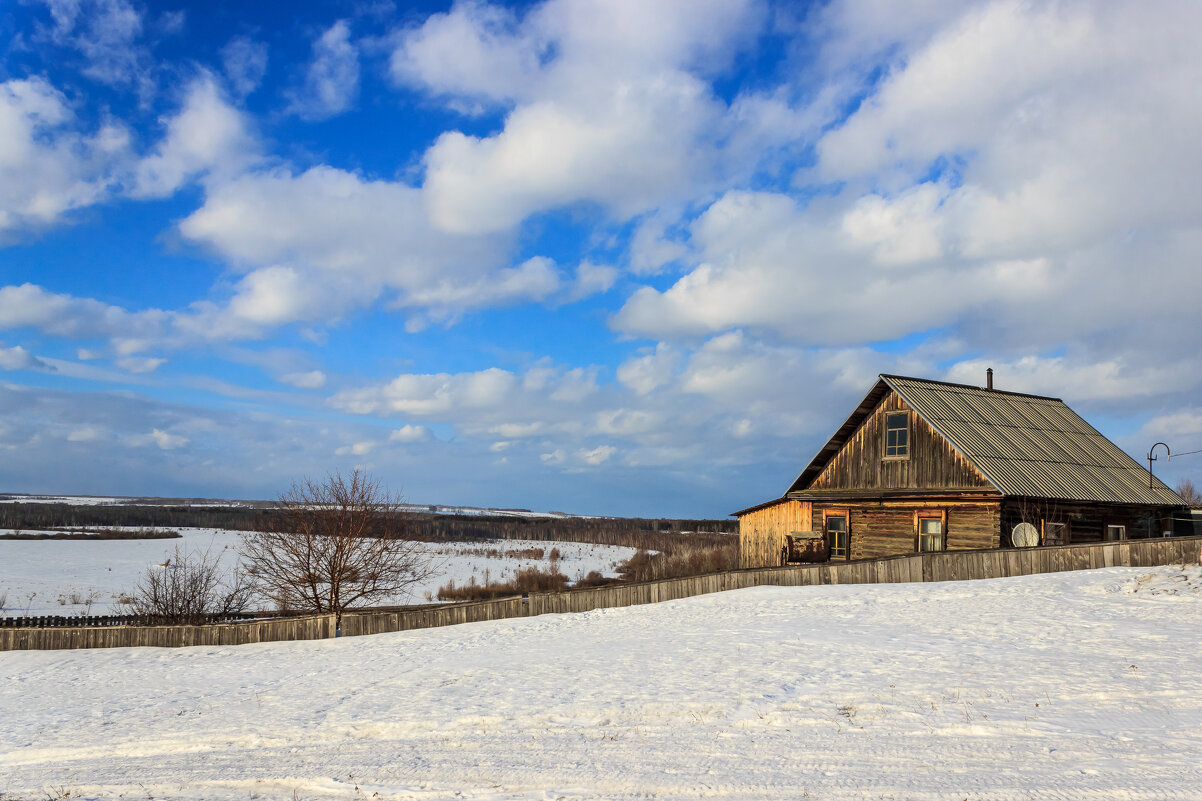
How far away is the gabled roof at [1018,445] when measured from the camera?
89.7 ft

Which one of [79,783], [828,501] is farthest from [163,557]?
[79,783]

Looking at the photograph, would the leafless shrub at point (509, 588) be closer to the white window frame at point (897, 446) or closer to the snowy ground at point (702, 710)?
the white window frame at point (897, 446)

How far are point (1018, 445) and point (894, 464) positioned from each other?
499 cm

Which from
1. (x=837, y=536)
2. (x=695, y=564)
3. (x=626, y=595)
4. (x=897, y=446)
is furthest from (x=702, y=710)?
(x=695, y=564)

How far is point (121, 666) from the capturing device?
2075 cm

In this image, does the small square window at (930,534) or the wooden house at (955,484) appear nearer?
the wooden house at (955,484)

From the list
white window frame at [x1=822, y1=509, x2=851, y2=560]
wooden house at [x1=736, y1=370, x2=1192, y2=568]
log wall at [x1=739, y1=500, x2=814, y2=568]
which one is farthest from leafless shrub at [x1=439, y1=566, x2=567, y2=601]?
wooden house at [x1=736, y1=370, x2=1192, y2=568]

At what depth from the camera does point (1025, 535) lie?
26000 millimetres

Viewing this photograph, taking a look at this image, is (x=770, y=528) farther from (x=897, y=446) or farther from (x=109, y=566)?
(x=109, y=566)

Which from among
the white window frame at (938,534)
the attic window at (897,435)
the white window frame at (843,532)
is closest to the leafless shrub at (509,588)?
the white window frame at (843,532)

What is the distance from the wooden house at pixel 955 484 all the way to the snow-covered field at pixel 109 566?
25357 mm

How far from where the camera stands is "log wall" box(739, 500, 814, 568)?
3325 cm

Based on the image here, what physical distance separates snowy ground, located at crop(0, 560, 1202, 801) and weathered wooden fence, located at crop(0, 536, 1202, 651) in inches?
35.6

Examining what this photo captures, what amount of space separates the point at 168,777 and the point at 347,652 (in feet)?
36.0
